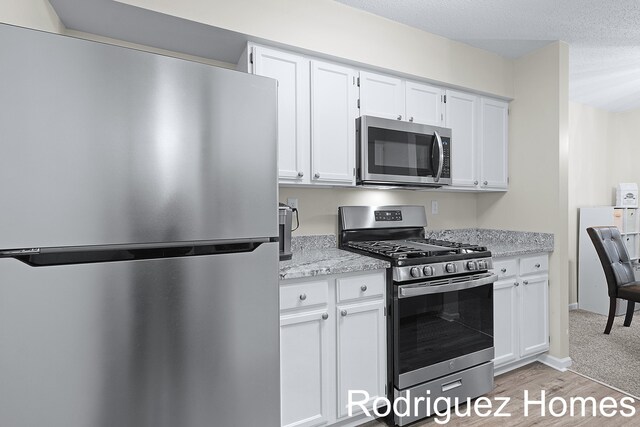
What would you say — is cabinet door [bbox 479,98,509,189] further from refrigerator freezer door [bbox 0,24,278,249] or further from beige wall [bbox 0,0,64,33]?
beige wall [bbox 0,0,64,33]

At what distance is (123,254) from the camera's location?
1.09 metres

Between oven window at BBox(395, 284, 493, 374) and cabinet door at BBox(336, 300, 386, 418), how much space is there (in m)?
0.11

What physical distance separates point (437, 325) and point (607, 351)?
1.99 metres

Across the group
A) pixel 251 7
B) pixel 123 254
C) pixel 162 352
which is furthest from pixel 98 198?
pixel 251 7

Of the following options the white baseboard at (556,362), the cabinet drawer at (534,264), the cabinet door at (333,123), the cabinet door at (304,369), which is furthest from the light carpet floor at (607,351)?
the cabinet door at (333,123)

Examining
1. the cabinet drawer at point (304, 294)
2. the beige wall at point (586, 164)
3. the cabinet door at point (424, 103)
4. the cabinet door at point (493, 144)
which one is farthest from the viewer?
the beige wall at point (586, 164)

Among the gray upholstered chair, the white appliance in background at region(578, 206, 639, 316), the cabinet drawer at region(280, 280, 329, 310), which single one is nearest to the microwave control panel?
the cabinet drawer at region(280, 280, 329, 310)

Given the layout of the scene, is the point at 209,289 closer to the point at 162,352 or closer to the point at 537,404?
the point at 162,352

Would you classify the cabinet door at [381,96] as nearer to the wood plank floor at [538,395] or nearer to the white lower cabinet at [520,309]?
the white lower cabinet at [520,309]

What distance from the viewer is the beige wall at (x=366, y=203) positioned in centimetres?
240

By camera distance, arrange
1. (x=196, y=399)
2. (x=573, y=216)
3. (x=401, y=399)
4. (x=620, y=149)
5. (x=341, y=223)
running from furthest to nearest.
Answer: (x=620, y=149) → (x=573, y=216) → (x=341, y=223) → (x=401, y=399) → (x=196, y=399)

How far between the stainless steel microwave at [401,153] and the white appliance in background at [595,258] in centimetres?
265

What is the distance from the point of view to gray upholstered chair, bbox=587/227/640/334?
10.0ft

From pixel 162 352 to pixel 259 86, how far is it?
3.28 feet
